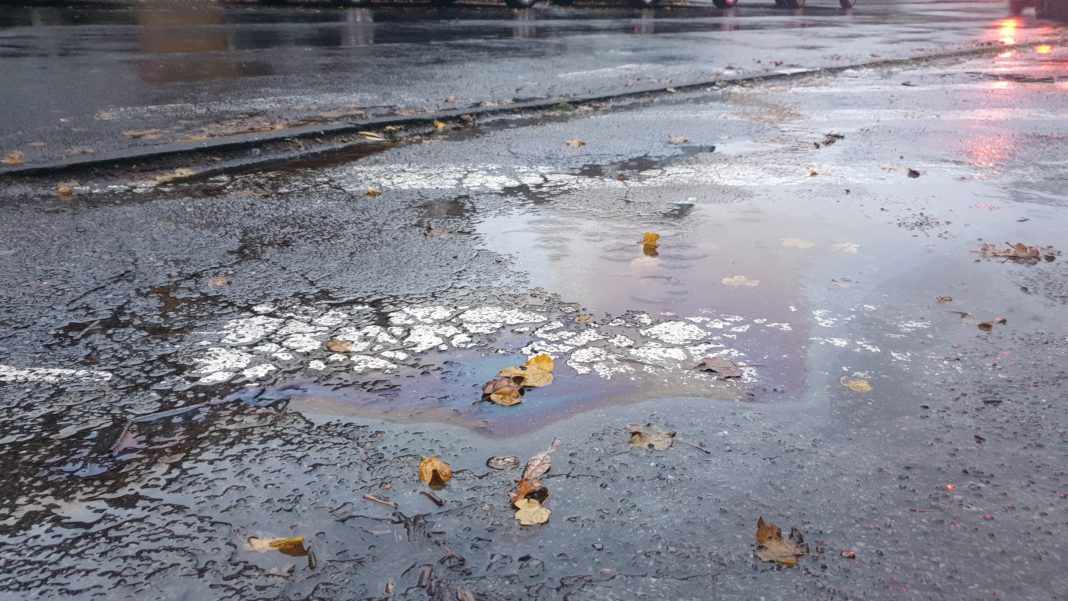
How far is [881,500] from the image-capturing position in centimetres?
211

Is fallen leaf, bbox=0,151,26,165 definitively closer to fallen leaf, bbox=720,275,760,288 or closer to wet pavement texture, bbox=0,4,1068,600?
wet pavement texture, bbox=0,4,1068,600

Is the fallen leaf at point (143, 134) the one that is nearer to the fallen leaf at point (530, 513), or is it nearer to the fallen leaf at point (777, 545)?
the fallen leaf at point (530, 513)

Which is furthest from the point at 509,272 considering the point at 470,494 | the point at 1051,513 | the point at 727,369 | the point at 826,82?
the point at 826,82

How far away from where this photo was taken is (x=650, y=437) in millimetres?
2377

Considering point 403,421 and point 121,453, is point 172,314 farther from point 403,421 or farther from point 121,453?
point 403,421

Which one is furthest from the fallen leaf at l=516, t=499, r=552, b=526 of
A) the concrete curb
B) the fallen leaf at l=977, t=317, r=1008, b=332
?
the concrete curb

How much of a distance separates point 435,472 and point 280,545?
0.44 metres

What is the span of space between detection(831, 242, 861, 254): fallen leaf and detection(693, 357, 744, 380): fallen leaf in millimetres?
1484

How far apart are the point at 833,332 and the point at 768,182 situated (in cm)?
231

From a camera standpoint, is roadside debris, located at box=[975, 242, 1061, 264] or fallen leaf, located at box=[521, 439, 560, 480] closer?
fallen leaf, located at box=[521, 439, 560, 480]

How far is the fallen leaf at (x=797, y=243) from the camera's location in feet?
13.2

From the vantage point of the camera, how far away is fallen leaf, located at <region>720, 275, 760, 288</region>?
138 inches

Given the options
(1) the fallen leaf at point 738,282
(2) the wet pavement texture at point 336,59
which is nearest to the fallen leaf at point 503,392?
(1) the fallen leaf at point 738,282

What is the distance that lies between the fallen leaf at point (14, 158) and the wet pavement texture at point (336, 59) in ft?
0.18
